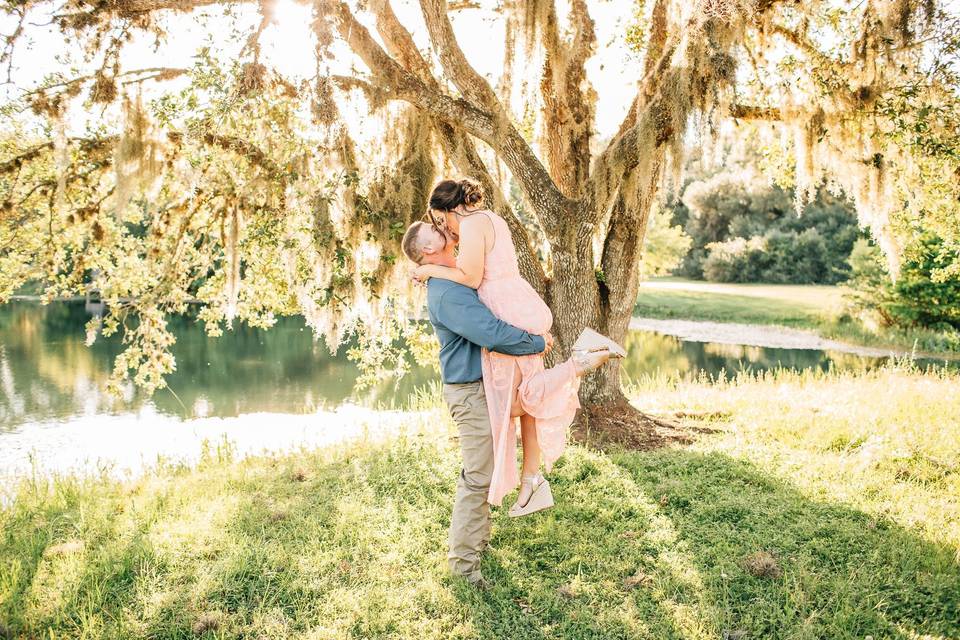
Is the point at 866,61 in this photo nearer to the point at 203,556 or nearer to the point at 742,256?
the point at 203,556

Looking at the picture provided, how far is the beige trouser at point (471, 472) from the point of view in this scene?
11.2 feet

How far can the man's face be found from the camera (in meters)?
3.44

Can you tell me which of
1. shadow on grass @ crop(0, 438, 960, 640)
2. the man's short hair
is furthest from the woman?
shadow on grass @ crop(0, 438, 960, 640)

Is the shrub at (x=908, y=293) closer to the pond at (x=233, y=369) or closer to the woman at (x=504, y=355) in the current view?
the pond at (x=233, y=369)

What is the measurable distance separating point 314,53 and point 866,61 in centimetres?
481

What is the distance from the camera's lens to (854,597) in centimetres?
329

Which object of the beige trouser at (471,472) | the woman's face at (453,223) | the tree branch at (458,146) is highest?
the tree branch at (458,146)

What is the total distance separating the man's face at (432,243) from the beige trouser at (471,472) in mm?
701

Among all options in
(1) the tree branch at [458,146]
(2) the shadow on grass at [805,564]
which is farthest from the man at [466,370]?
(1) the tree branch at [458,146]

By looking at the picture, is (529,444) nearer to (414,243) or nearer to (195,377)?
(414,243)

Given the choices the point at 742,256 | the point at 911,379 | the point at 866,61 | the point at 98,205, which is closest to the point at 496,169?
the point at 866,61

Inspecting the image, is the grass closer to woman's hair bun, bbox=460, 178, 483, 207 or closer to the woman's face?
the woman's face

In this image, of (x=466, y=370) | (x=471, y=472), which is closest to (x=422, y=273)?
(x=466, y=370)

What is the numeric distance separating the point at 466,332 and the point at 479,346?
0.58 feet
